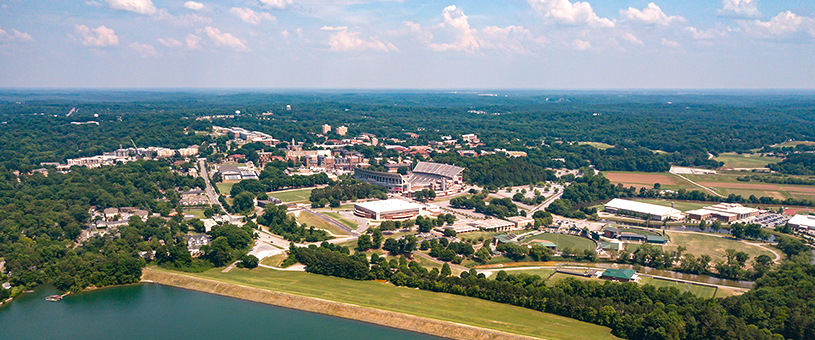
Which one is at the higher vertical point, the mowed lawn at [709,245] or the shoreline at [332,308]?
the shoreline at [332,308]

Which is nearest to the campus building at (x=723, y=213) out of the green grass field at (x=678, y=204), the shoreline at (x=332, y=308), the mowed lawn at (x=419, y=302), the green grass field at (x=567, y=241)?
the green grass field at (x=678, y=204)

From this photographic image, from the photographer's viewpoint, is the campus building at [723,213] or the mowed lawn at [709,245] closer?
the mowed lawn at [709,245]

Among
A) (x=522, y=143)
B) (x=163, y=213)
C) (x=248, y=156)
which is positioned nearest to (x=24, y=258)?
(x=163, y=213)

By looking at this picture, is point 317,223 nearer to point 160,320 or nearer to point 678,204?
point 160,320

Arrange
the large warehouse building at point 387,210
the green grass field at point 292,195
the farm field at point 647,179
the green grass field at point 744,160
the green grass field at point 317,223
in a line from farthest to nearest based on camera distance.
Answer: the green grass field at point 744,160
the farm field at point 647,179
the green grass field at point 292,195
the large warehouse building at point 387,210
the green grass field at point 317,223

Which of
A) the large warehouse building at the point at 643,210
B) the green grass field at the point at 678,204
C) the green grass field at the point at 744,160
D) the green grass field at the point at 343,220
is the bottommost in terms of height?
the green grass field at the point at 744,160

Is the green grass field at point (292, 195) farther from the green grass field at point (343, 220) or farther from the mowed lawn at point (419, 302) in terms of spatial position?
the mowed lawn at point (419, 302)
